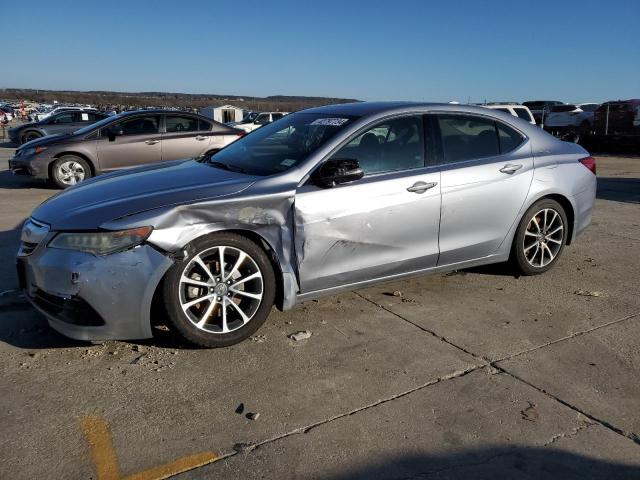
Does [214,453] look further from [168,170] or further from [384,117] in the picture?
[384,117]

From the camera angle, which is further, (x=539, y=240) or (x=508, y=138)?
(x=539, y=240)

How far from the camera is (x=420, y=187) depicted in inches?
172

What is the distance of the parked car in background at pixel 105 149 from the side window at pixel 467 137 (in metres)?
7.28

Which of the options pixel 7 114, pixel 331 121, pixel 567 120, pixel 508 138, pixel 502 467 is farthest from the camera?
pixel 7 114

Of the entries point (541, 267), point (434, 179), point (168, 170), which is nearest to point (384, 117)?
point (434, 179)

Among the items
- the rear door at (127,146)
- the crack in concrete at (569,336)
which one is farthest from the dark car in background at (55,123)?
the crack in concrete at (569,336)

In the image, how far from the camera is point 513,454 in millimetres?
2725

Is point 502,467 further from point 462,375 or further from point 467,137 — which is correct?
point 467,137

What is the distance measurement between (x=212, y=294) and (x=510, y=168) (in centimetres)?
276

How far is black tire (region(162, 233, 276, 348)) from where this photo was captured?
139 inches

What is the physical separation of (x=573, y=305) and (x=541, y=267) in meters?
0.71

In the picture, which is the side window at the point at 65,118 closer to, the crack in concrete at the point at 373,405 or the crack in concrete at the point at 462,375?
the crack in concrete at the point at 462,375

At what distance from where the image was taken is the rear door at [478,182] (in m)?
4.56

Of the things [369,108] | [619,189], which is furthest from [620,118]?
[369,108]
